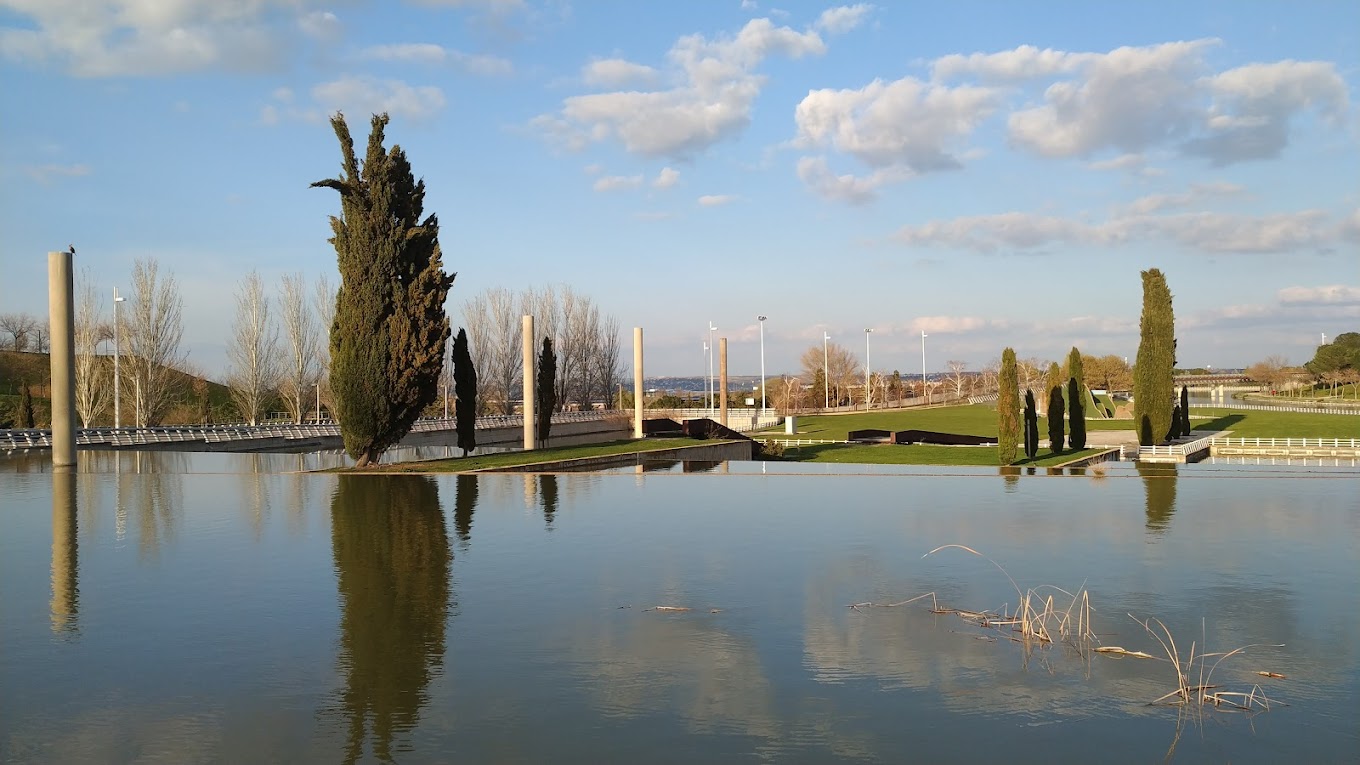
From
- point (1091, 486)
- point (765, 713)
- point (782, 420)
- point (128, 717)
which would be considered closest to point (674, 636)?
point (765, 713)

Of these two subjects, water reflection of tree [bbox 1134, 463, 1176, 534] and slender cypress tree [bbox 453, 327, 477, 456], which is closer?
water reflection of tree [bbox 1134, 463, 1176, 534]

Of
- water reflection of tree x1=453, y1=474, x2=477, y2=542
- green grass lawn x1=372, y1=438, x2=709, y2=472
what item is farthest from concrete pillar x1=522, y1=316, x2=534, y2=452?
water reflection of tree x1=453, y1=474, x2=477, y2=542

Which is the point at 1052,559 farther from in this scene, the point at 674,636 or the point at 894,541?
the point at 674,636

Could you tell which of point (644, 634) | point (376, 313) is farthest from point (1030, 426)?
point (644, 634)

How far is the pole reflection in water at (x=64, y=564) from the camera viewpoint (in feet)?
23.9

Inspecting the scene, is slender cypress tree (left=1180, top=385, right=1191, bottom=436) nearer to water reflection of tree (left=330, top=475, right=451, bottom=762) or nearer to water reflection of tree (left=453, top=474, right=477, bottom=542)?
water reflection of tree (left=453, top=474, right=477, bottom=542)

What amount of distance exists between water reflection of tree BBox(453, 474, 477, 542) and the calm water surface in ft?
0.28

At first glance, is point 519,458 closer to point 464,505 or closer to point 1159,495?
point 464,505

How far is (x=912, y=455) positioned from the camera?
28.5 m

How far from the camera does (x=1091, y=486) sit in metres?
17.5

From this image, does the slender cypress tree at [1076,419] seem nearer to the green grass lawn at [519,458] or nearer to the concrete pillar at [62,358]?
the green grass lawn at [519,458]

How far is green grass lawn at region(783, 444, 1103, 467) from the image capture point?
26172 mm

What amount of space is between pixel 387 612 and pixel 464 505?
7070 mm

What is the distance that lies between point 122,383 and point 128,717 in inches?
1424
